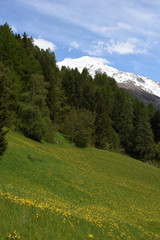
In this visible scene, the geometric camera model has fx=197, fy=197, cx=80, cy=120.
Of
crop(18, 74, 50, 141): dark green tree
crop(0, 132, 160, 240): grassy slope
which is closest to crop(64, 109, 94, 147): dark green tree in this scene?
crop(0, 132, 160, 240): grassy slope

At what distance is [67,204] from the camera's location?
15.6m

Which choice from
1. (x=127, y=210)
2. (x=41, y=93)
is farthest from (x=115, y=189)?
(x=41, y=93)

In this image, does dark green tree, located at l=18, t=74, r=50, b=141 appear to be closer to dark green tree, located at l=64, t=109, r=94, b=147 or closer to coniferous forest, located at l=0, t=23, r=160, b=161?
coniferous forest, located at l=0, t=23, r=160, b=161

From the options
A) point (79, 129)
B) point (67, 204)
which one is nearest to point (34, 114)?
point (79, 129)

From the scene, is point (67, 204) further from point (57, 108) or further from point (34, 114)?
point (57, 108)

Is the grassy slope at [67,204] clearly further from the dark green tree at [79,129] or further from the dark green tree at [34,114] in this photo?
the dark green tree at [34,114]

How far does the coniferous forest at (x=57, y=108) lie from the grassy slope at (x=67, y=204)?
4627mm

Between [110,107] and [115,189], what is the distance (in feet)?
280

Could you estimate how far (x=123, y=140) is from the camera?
97688mm

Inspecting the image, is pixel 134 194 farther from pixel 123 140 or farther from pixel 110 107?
pixel 110 107

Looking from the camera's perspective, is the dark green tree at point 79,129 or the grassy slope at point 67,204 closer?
the grassy slope at point 67,204

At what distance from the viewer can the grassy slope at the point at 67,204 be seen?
7871 mm

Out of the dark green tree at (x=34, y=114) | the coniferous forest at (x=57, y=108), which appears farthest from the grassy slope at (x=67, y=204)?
the dark green tree at (x=34, y=114)

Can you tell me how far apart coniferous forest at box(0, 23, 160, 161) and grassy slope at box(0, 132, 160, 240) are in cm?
463
